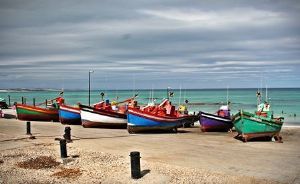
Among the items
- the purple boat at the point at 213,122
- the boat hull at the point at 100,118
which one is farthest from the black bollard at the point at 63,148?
the purple boat at the point at 213,122

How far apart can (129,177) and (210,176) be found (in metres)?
2.45

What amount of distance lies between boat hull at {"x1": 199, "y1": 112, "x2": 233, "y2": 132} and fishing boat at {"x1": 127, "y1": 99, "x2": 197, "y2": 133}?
49.6 inches

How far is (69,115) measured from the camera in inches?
1090

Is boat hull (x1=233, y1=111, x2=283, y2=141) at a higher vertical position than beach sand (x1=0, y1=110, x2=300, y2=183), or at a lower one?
higher

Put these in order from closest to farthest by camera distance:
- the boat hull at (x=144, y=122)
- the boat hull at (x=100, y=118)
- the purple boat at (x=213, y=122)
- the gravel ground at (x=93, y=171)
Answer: the gravel ground at (x=93, y=171), the boat hull at (x=144, y=122), the purple boat at (x=213, y=122), the boat hull at (x=100, y=118)

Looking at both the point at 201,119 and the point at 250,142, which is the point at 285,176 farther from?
the point at 201,119

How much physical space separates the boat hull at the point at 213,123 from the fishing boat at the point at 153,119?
4.13ft

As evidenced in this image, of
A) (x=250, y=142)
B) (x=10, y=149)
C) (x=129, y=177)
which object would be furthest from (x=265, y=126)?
(x=10, y=149)

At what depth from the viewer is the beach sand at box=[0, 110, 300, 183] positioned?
10.8 m

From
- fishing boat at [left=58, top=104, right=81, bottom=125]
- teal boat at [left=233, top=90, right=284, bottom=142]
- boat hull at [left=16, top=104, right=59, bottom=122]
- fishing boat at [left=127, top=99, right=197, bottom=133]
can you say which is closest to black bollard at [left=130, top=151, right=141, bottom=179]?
teal boat at [left=233, top=90, right=284, bottom=142]

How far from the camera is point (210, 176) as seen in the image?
10.8 meters

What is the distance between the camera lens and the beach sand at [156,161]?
35.6 ft

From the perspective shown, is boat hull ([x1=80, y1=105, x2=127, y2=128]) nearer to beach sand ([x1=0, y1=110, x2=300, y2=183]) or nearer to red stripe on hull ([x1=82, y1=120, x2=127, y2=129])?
red stripe on hull ([x1=82, y1=120, x2=127, y2=129])

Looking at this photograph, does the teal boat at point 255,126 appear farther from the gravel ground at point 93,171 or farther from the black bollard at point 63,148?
the black bollard at point 63,148
